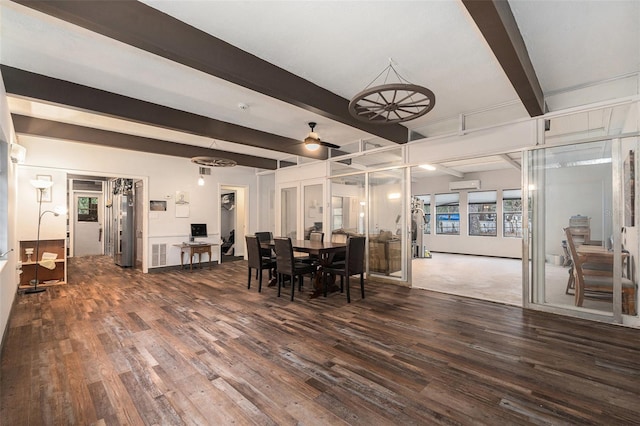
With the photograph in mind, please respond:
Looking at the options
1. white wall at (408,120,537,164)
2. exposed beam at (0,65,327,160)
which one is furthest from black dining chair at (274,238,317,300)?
white wall at (408,120,537,164)

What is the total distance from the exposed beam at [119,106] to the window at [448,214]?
23.6ft

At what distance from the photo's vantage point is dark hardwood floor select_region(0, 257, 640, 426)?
1866 millimetres

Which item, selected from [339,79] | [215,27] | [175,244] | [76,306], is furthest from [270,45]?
[175,244]

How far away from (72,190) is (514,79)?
1168 cm

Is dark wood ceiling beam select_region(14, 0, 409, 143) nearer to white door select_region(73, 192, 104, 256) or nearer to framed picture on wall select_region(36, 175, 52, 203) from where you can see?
framed picture on wall select_region(36, 175, 52, 203)

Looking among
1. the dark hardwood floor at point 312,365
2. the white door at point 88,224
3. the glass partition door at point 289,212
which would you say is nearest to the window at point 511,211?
the dark hardwood floor at point 312,365

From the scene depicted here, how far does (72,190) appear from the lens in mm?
9188

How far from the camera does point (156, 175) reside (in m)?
6.70

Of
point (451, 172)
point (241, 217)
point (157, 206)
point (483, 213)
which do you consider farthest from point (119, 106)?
point (483, 213)

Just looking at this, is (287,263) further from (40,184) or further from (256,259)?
(40,184)

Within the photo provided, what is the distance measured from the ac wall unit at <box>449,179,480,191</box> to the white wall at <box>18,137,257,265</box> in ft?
21.5

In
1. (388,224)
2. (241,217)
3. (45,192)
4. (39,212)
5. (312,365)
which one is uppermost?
(45,192)

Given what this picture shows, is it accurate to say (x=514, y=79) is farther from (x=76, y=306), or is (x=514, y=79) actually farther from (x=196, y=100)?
(x=76, y=306)

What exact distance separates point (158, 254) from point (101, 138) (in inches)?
109
